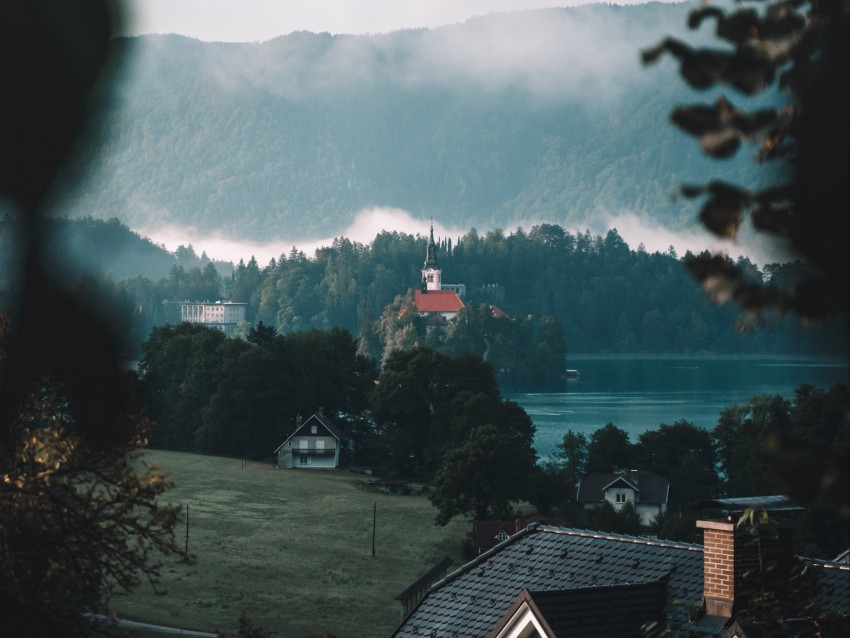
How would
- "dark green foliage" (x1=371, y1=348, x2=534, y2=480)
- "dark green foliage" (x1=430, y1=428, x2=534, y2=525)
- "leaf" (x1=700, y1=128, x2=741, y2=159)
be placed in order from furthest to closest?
"dark green foliage" (x1=371, y1=348, x2=534, y2=480), "dark green foliage" (x1=430, y1=428, x2=534, y2=525), "leaf" (x1=700, y1=128, x2=741, y2=159)

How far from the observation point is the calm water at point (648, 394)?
3740 inches

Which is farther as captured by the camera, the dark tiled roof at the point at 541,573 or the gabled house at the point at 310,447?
the gabled house at the point at 310,447

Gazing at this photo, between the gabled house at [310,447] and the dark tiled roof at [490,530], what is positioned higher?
the gabled house at [310,447]

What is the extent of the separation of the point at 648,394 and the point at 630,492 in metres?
77.1

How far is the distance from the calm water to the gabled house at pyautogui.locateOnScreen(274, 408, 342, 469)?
13.4 m

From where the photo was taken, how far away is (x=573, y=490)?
57.8 meters

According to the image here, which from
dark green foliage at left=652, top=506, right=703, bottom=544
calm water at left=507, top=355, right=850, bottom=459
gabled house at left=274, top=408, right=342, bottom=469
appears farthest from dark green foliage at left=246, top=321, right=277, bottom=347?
dark green foliage at left=652, top=506, right=703, bottom=544

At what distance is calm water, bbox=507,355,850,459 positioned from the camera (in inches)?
3740

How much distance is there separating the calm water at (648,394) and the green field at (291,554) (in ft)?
71.9

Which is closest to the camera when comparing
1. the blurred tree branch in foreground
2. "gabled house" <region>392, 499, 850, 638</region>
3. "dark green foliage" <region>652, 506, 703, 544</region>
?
the blurred tree branch in foreground

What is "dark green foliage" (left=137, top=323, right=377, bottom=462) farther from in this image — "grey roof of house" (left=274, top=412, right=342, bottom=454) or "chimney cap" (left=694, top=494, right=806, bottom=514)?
"chimney cap" (left=694, top=494, right=806, bottom=514)

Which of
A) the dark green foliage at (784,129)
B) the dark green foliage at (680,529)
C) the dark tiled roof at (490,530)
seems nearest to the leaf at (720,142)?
the dark green foliage at (784,129)

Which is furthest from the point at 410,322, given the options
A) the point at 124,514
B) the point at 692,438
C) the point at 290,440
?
the point at 124,514

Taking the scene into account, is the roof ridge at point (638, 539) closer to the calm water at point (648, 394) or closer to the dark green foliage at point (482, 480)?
the dark green foliage at point (482, 480)
